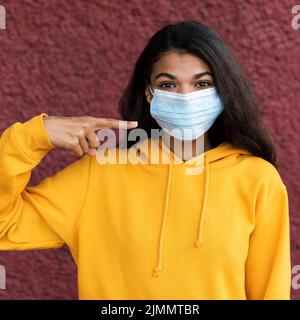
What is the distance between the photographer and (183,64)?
155 cm

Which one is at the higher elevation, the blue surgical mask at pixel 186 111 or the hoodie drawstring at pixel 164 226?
the blue surgical mask at pixel 186 111

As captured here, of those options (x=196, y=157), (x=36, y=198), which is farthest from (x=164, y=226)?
(x=36, y=198)

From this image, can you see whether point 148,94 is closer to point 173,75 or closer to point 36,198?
point 173,75

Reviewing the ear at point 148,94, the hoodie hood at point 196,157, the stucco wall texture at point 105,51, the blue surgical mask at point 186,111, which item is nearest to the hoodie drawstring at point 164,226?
the hoodie hood at point 196,157

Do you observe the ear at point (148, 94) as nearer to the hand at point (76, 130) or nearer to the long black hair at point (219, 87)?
the long black hair at point (219, 87)

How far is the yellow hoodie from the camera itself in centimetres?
151

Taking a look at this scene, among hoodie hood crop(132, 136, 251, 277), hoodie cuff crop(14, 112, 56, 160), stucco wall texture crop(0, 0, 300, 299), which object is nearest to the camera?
hoodie cuff crop(14, 112, 56, 160)

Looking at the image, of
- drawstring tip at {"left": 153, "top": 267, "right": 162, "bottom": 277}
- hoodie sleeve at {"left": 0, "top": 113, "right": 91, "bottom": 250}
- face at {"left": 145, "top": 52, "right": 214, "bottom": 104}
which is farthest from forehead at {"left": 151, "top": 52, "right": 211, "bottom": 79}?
drawstring tip at {"left": 153, "top": 267, "right": 162, "bottom": 277}

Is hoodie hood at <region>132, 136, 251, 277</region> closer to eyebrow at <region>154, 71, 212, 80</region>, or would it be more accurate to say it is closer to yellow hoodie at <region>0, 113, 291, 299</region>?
yellow hoodie at <region>0, 113, 291, 299</region>

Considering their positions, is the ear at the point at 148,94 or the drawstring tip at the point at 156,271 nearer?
the drawstring tip at the point at 156,271

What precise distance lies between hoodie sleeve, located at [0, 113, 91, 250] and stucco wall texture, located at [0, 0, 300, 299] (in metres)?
0.80

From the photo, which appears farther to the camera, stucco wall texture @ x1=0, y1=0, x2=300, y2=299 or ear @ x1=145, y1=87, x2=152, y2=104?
stucco wall texture @ x1=0, y1=0, x2=300, y2=299

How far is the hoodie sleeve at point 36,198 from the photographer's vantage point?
149 cm
